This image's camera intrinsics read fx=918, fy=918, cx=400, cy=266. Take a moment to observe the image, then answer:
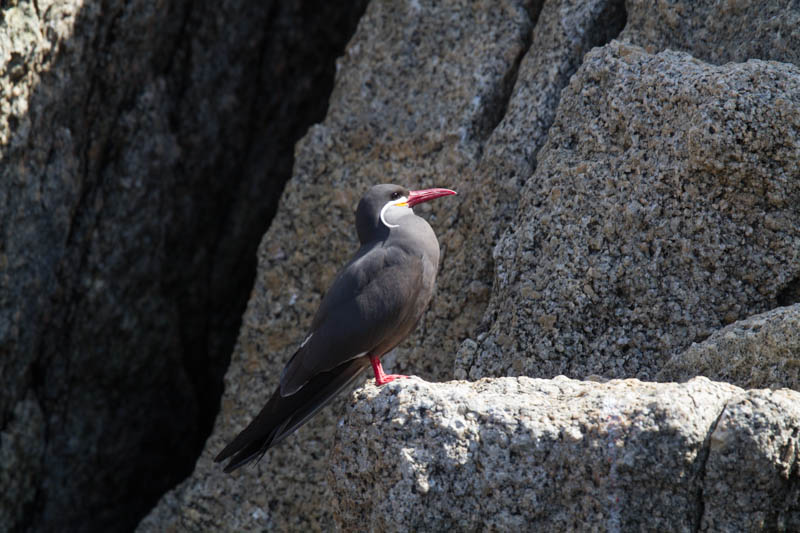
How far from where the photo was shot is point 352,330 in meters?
4.42

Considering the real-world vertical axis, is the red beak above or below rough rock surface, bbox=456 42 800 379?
above

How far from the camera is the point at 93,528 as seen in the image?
6.26 meters

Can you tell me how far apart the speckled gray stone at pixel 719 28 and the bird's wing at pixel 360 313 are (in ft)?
5.83

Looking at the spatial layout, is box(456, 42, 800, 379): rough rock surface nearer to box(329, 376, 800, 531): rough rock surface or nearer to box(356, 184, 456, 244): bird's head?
box(356, 184, 456, 244): bird's head

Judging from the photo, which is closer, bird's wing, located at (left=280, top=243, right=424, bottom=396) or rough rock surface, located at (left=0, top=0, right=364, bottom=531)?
bird's wing, located at (left=280, top=243, right=424, bottom=396)

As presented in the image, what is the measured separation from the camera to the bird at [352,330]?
14.2ft

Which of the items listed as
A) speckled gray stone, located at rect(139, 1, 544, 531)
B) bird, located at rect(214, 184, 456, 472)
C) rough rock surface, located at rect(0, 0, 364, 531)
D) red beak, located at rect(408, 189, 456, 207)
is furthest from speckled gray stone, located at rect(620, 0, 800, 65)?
rough rock surface, located at rect(0, 0, 364, 531)

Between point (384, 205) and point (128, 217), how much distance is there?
2045 mm

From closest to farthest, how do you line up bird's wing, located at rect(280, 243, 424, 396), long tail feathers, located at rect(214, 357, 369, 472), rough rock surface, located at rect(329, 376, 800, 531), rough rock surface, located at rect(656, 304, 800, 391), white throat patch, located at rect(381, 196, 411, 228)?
rough rock surface, located at rect(329, 376, 800, 531) < rough rock surface, located at rect(656, 304, 800, 391) < long tail feathers, located at rect(214, 357, 369, 472) < bird's wing, located at rect(280, 243, 424, 396) < white throat patch, located at rect(381, 196, 411, 228)

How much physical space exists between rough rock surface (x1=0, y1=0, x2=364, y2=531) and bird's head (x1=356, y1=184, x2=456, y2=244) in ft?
6.32

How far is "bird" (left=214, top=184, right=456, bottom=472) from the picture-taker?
170 inches

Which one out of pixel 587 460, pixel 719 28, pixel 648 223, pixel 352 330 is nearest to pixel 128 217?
pixel 352 330

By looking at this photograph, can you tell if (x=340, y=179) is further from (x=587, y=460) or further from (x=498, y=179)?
(x=587, y=460)

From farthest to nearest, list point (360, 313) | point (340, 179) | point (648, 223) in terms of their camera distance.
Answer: point (340, 179) < point (360, 313) < point (648, 223)
